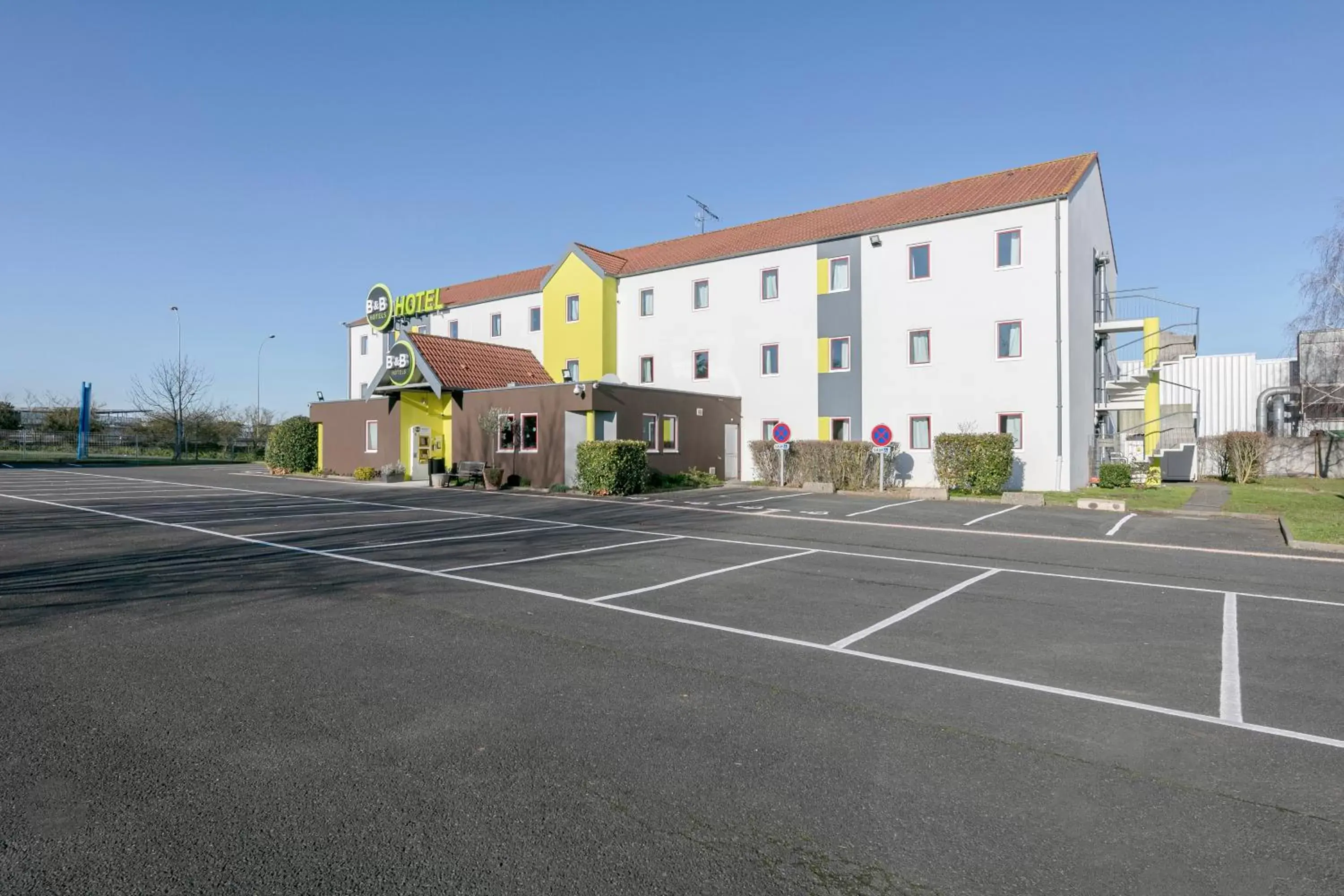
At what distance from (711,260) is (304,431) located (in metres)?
20.1

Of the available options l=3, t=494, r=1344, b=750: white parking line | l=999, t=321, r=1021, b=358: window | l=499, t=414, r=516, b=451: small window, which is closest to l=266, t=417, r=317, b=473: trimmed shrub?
l=499, t=414, r=516, b=451: small window

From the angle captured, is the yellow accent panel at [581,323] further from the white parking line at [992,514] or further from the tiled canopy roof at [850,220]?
the white parking line at [992,514]

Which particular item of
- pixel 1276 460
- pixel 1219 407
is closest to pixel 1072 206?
pixel 1276 460

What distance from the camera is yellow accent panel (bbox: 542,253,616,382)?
1345 inches

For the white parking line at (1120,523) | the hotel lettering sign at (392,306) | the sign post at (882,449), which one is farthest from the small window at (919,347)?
the hotel lettering sign at (392,306)

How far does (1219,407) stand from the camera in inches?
1572

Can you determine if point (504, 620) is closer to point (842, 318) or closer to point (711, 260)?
point (842, 318)

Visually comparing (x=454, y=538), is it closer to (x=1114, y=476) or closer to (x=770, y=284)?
(x=770, y=284)

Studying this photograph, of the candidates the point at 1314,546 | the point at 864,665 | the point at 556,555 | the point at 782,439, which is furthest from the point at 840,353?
the point at 864,665

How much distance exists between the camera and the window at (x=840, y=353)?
93.7 ft

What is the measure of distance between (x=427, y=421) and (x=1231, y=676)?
2839cm

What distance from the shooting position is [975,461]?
23.3m

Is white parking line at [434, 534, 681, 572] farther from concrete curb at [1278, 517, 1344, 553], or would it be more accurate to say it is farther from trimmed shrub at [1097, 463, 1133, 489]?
trimmed shrub at [1097, 463, 1133, 489]

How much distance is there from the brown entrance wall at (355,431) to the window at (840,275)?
18.1 m
